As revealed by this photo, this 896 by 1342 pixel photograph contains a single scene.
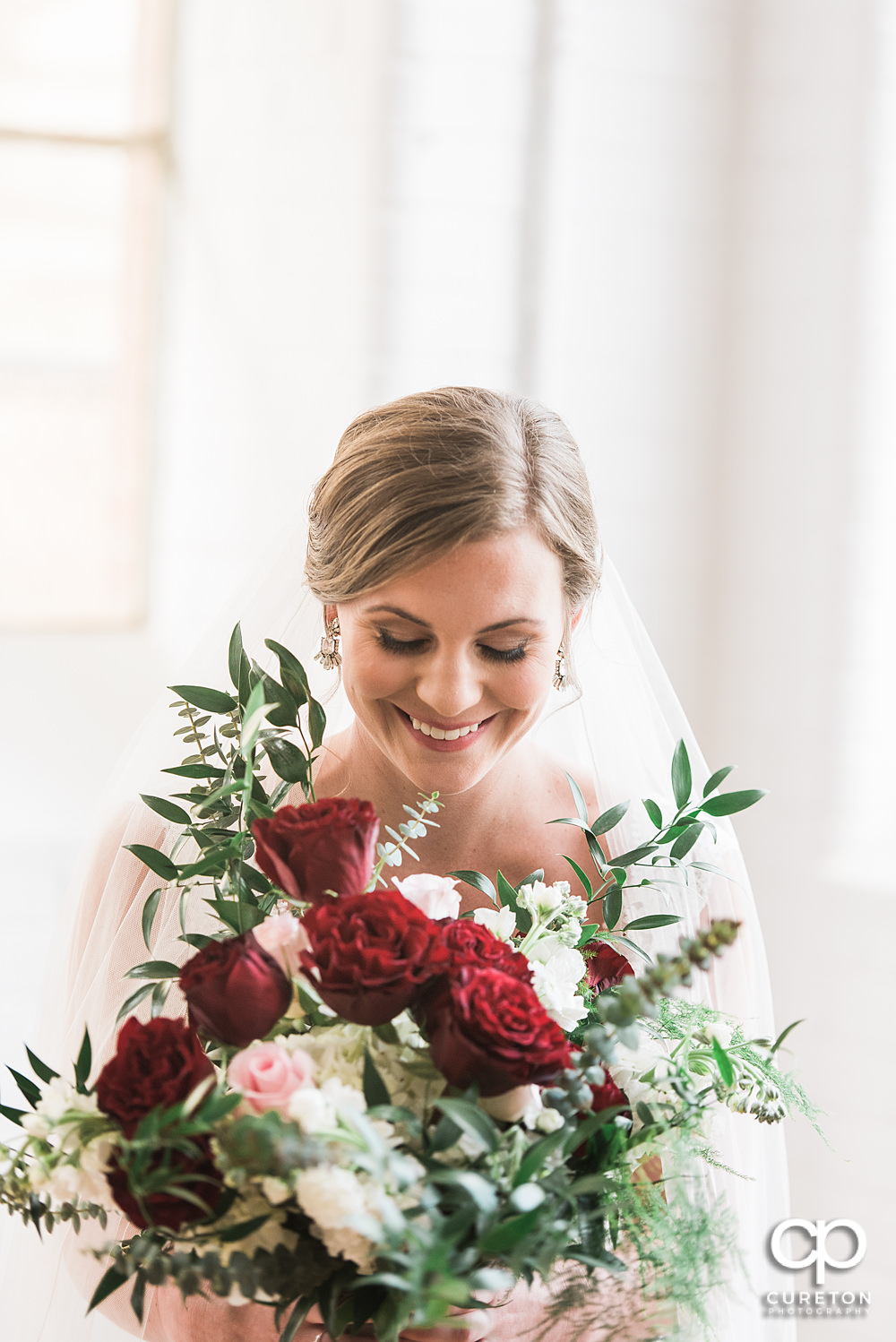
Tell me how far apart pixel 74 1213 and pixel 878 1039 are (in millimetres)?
1834

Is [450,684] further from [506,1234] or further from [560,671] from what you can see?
[506,1234]

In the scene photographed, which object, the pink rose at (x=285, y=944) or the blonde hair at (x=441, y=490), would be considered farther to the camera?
the blonde hair at (x=441, y=490)

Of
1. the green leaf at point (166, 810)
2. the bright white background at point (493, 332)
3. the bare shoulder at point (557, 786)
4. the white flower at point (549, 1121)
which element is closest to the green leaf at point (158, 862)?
the green leaf at point (166, 810)

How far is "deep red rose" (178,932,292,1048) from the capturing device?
2.51ft

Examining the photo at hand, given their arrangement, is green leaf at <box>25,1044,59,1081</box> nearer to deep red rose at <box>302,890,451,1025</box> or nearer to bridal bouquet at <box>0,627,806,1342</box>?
bridal bouquet at <box>0,627,806,1342</box>

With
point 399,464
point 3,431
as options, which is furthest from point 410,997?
point 3,431

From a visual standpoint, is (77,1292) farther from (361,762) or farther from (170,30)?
(170,30)

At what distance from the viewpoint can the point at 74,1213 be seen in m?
0.79

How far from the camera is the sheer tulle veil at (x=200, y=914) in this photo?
130 cm

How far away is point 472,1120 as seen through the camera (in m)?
0.74

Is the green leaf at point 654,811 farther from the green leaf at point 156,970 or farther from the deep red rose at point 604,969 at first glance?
the green leaf at point 156,970

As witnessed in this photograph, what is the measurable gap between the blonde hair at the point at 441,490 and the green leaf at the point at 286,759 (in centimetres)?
23

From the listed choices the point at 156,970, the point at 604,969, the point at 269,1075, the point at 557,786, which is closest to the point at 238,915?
the point at 156,970

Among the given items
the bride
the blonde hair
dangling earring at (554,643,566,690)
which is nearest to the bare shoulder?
the bride
